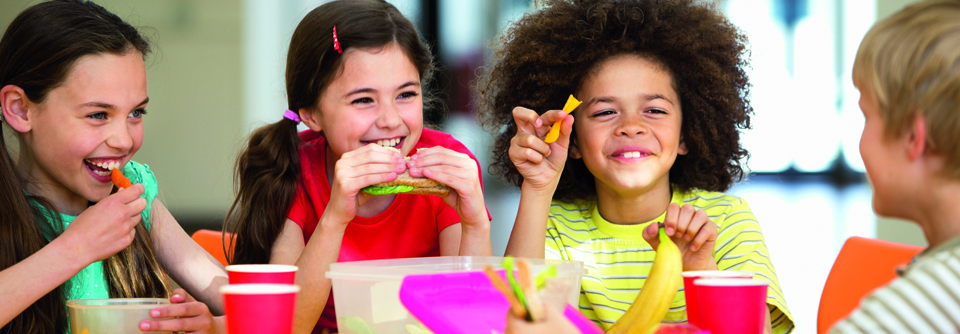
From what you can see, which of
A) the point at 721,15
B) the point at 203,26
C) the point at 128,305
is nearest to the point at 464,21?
the point at 203,26

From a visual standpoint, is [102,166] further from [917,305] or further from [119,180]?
[917,305]

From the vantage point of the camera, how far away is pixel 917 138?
0.80 meters

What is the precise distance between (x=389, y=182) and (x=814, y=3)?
654 centimetres

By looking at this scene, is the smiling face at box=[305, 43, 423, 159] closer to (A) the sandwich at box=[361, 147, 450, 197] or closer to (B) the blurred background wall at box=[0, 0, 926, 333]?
(A) the sandwich at box=[361, 147, 450, 197]

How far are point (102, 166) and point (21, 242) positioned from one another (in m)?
0.20

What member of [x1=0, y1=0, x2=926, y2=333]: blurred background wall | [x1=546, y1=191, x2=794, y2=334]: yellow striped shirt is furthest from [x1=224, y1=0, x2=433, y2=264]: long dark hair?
[x1=0, y1=0, x2=926, y2=333]: blurred background wall

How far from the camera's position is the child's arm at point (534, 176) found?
1.48 metres

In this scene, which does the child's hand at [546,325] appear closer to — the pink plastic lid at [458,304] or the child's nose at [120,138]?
the pink plastic lid at [458,304]

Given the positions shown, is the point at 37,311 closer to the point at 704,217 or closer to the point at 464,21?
the point at 704,217

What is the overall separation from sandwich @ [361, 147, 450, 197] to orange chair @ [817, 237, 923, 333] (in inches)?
33.3

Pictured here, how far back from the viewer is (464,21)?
6.09m

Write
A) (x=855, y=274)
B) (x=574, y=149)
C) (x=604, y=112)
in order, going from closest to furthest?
1. (x=855, y=274)
2. (x=604, y=112)
3. (x=574, y=149)

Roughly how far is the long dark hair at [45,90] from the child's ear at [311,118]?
0.40 m

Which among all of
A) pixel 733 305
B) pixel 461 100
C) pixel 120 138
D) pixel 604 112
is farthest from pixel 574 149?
pixel 461 100
